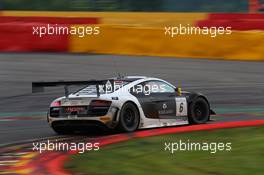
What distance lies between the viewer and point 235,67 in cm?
2208

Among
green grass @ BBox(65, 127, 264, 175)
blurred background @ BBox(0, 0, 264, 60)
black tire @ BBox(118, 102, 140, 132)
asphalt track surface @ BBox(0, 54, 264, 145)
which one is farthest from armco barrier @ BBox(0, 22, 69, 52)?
green grass @ BBox(65, 127, 264, 175)

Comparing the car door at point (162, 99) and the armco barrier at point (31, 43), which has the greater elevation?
the armco barrier at point (31, 43)

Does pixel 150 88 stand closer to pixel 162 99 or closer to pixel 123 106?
pixel 162 99

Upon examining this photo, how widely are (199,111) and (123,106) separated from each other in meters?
2.20

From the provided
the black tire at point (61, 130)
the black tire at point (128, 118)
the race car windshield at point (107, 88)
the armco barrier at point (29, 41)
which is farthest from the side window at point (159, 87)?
the armco barrier at point (29, 41)

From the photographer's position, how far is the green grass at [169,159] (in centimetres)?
863

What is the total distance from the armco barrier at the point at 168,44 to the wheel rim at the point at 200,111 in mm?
8607

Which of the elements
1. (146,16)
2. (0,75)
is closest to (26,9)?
(146,16)

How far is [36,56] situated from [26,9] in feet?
35.8

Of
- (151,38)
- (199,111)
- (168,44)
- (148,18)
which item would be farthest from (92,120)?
(148,18)

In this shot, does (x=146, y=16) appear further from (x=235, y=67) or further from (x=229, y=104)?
(x=229, y=104)

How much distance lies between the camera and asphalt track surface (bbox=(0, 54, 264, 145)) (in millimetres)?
15688

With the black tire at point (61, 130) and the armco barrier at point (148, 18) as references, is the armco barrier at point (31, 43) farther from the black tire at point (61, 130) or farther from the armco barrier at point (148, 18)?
the black tire at point (61, 130)

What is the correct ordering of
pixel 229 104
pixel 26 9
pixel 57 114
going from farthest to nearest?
1. pixel 26 9
2. pixel 229 104
3. pixel 57 114
